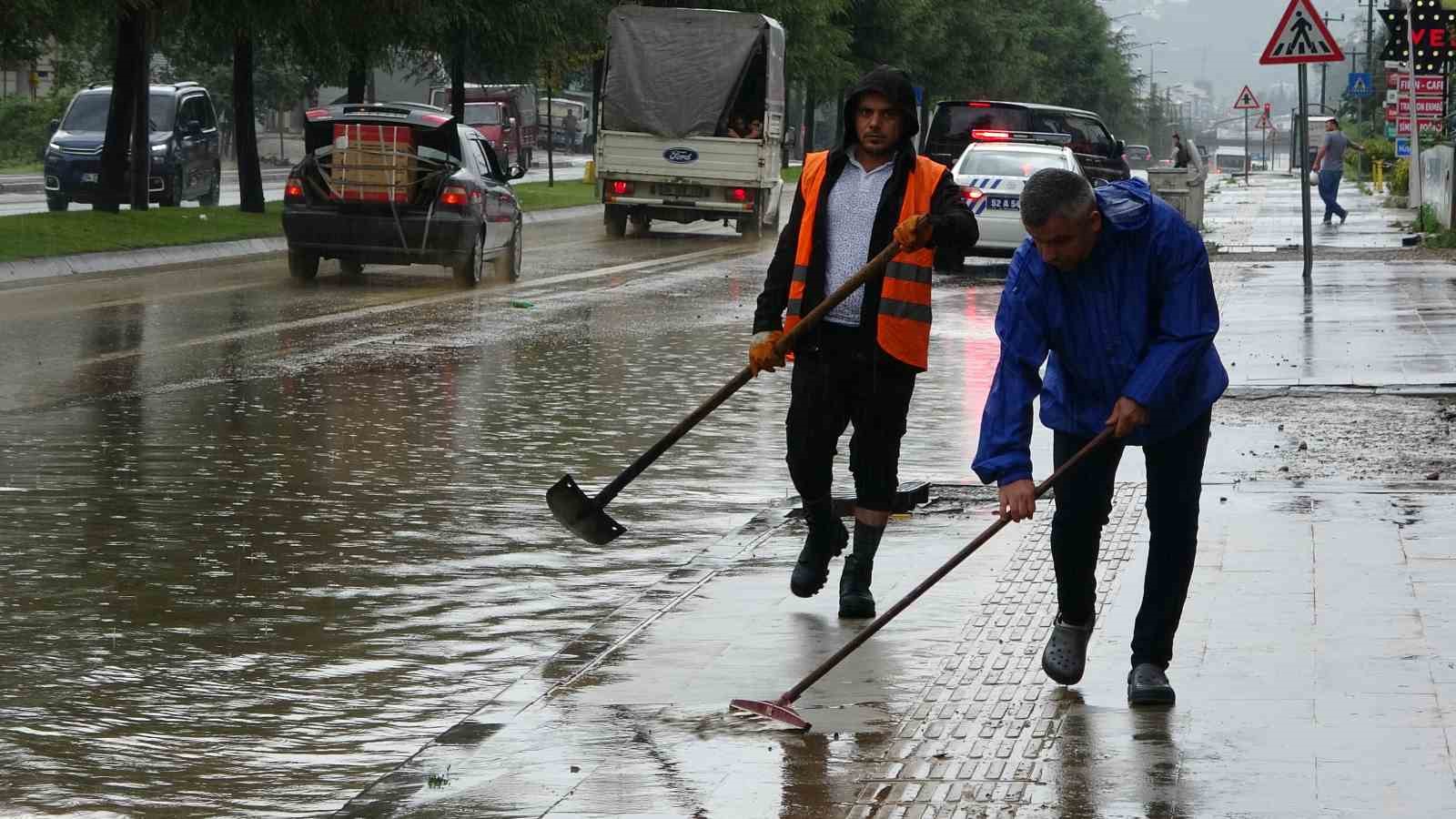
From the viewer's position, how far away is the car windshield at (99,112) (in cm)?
3438

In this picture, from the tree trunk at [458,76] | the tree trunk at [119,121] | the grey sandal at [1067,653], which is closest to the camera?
the grey sandal at [1067,653]

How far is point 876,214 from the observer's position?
22.8 ft

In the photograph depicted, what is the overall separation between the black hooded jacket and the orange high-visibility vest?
0.02 metres

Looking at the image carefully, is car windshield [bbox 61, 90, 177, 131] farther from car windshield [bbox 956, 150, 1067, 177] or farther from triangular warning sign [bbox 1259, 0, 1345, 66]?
triangular warning sign [bbox 1259, 0, 1345, 66]

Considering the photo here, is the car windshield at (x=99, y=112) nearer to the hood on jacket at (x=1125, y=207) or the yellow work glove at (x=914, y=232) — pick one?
the yellow work glove at (x=914, y=232)

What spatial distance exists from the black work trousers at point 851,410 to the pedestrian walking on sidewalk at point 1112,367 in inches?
45.1

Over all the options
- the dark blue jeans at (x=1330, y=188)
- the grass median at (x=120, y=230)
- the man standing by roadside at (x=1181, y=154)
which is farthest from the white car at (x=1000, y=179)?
the man standing by roadside at (x=1181, y=154)

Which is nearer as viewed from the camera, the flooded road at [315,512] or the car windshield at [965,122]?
the flooded road at [315,512]

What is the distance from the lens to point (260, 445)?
10852 mm

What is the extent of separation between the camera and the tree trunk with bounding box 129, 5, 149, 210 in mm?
A: 27239

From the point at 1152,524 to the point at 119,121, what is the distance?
75.9 ft

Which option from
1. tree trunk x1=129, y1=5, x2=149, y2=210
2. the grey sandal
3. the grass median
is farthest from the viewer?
tree trunk x1=129, y1=5, x2=149, y2=210

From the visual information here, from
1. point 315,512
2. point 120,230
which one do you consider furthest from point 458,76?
point 315,512

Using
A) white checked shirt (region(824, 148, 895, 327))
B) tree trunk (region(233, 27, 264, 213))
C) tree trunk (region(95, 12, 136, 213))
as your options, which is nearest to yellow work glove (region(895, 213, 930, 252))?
white checked shirt (region(824, 148, 895, 327))
